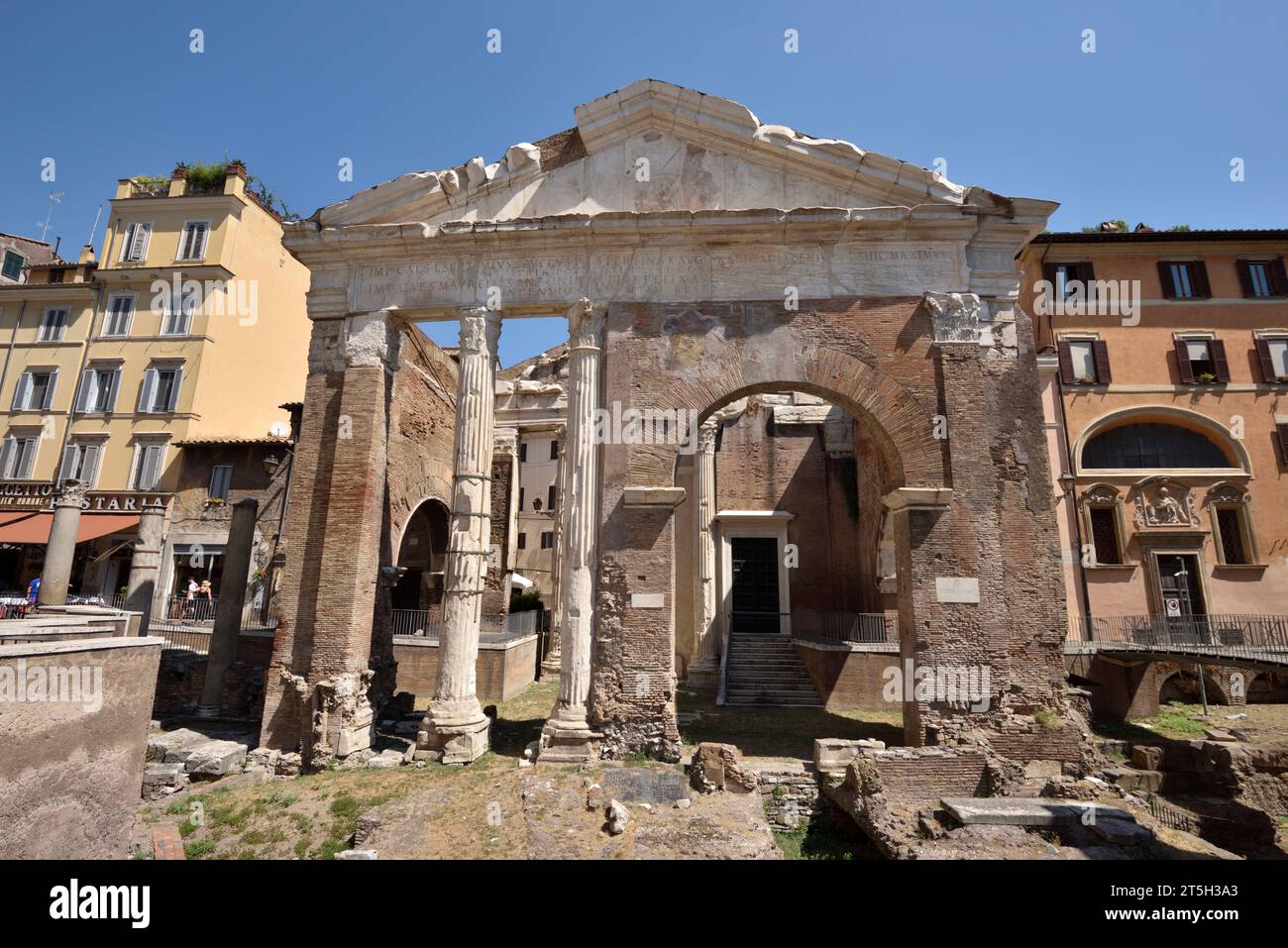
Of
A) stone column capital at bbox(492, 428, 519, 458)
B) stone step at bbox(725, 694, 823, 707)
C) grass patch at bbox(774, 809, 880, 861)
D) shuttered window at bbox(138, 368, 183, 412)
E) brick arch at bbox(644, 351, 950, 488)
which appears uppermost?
shuttered window at bbox(138, 368, 183, 412)

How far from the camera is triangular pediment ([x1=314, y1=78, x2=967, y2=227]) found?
10.1m

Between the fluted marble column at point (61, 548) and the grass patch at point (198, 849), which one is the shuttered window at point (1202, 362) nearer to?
the grass patch at point (198, 849)

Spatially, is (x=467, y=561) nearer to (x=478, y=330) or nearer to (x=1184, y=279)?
(x=478, y=330)

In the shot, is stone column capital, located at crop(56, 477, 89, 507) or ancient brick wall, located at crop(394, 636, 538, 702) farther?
ancient brick wall, located at crop(394, 636, 538, 702)

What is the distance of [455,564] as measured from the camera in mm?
9406

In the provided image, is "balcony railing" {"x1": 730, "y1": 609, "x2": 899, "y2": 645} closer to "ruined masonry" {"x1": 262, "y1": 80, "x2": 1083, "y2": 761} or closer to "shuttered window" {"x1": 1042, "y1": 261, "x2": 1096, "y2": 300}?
"ruined masonry" {"x1": 262, "y1": 80, "x2": 1083, "y2": 761}

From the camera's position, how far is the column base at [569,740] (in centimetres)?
866

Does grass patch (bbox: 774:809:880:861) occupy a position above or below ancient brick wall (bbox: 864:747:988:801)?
below

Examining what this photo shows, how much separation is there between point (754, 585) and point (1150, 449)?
1214cm

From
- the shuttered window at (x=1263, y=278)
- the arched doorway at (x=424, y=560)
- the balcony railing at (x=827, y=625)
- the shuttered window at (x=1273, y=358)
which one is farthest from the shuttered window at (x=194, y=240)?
the shuttered window at (x=1273, y=358)

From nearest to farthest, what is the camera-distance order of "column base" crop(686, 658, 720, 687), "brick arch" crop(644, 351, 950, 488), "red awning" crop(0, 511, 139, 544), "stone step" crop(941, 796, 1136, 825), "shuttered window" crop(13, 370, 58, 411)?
"stone step" crop(941, 796, 1136, 825), "brick arch" crop(644, 351, 950, 488), "column base" crop(686, 658, 720, 687), "red awning" crop(0, 511, 139, 544), "shuttered window" crop(13, 370, 58, 411)

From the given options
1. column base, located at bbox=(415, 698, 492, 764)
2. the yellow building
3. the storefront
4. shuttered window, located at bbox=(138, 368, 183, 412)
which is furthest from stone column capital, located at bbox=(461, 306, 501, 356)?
shuttered window, located at bbox=(138, 368, 183, 412)

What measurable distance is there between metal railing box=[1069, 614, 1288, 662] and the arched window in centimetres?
434
